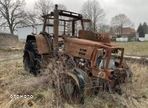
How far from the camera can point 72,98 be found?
6.86 m

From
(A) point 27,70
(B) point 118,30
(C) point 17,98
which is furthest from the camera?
(B) point 118,30

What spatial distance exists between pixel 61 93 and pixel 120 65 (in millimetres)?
2384

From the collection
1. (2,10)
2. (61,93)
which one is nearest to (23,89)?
(61,93)

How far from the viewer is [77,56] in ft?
25.8

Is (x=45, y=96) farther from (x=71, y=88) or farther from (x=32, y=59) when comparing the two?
(x=32, y=59)

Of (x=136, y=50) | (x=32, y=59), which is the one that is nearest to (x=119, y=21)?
(x=136, y=50)

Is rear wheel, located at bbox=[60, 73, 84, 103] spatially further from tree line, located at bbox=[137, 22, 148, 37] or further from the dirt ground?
tree line, located at bbox=[137, 22, 148, 37]

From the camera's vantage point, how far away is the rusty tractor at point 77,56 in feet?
22.8

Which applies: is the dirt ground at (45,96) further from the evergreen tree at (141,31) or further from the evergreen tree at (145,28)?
the evergreen tree at (145,28)

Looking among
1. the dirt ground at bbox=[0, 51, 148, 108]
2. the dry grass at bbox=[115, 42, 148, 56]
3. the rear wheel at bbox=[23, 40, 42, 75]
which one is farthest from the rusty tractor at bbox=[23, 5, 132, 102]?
the dry grass at bbox=[115, 42, 148, 56]

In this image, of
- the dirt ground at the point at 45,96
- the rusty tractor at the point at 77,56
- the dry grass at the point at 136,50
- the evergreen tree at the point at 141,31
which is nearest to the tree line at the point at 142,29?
the evergreen tree at the point at 141,31

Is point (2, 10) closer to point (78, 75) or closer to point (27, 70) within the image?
point (27, 70)

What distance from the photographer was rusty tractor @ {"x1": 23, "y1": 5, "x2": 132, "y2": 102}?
6.95 m

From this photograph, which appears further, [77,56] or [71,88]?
[77,56]
